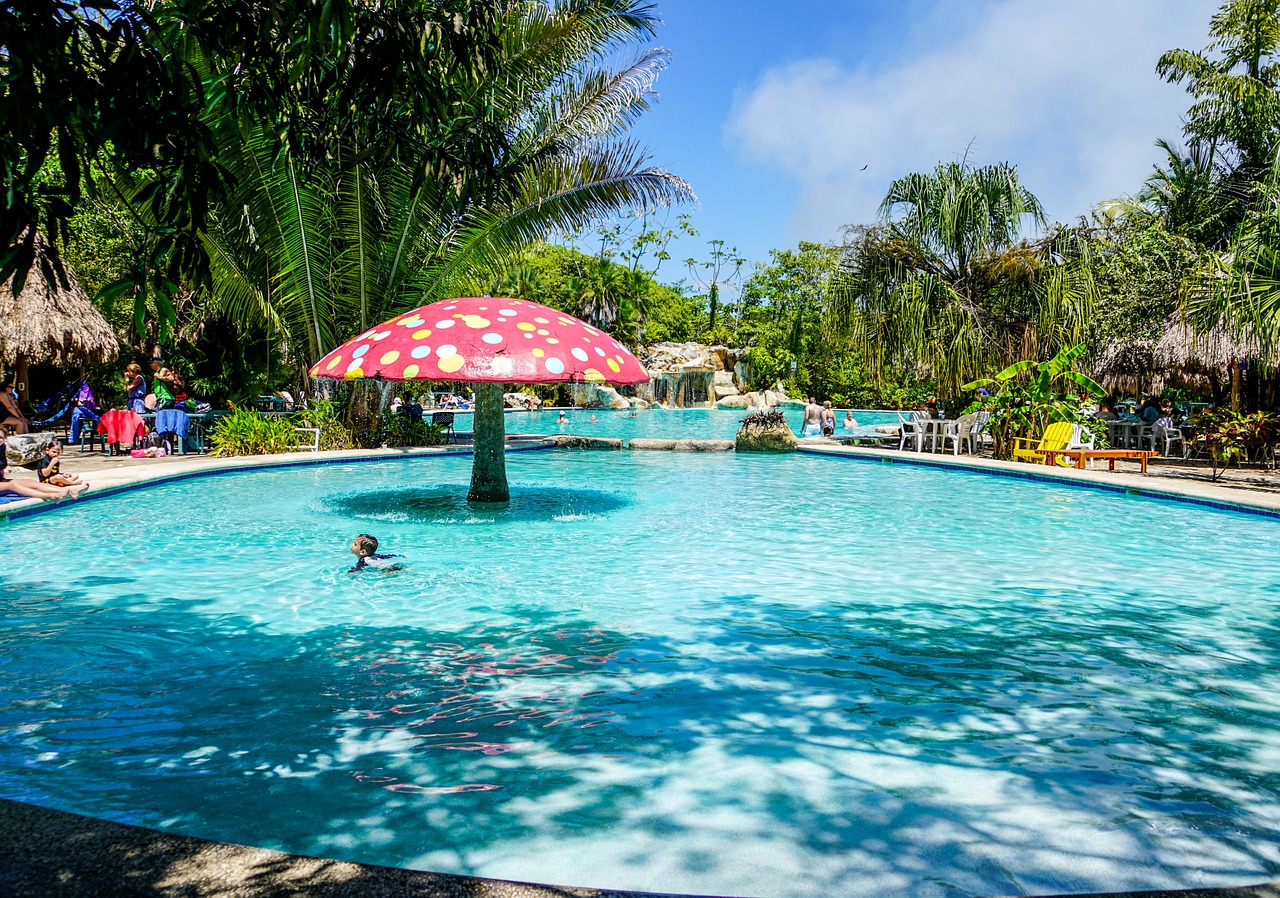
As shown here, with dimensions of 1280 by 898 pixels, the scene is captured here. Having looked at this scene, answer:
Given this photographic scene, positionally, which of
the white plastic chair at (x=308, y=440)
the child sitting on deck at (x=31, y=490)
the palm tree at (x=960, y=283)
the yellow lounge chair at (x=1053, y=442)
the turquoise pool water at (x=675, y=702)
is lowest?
the turquoise pool water at (x=675, y=702)

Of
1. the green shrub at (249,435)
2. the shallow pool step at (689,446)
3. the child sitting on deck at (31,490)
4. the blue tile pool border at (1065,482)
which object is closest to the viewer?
the child sitting on deck at (31,490)

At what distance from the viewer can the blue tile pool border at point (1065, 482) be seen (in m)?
12.1

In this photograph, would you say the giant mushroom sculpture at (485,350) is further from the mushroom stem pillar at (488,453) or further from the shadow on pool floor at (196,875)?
the shadow on pool floor at (196,875)

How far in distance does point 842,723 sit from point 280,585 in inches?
212

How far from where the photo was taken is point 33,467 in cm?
1477

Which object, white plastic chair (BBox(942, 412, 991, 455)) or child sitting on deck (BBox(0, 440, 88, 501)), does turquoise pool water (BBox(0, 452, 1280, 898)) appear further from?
white plastic chair (BBox(942, 412, 991, 455))

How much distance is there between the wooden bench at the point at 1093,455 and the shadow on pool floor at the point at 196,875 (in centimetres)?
1451

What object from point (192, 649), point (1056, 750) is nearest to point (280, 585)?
point (192, 649)

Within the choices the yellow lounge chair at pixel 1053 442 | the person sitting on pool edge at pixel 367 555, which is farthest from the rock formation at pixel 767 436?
the person sitting on pool edge at pixel 367 555

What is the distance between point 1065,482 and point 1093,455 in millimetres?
1204

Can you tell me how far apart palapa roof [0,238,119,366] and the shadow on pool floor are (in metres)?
18.5

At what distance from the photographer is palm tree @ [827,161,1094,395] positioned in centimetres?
2073

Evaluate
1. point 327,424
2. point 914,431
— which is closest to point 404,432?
point 327,424

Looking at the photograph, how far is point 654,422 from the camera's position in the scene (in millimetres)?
39719
